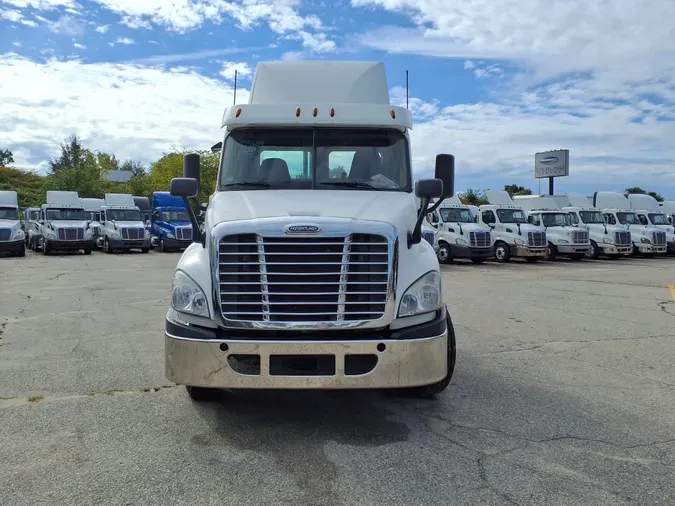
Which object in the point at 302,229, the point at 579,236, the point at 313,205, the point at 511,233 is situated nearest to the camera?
the point at 302,229

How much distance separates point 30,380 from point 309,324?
3.21 metres

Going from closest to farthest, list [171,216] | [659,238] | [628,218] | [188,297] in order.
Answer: [188,297] → [659,238] → [628,218] → [171,216]

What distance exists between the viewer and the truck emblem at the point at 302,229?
430 cm

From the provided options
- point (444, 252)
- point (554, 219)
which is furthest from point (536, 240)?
point (444, 252)

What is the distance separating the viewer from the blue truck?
30484 mm

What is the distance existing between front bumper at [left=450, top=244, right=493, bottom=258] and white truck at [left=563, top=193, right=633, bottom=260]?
639 centimetres

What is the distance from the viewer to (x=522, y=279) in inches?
663

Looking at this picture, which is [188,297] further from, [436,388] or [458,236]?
[458,236]

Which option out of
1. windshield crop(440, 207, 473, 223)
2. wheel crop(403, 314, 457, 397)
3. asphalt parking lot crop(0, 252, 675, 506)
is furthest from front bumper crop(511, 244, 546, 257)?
wheel crop(403, 314, 457, 397)

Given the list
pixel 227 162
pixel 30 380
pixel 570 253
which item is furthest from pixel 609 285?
pixel 30 380

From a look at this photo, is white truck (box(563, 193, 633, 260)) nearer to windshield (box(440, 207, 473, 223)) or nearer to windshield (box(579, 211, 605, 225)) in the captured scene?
windshield (box(579, 211, 605, 225))

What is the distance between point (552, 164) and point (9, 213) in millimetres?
45813

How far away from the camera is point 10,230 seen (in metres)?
25.6

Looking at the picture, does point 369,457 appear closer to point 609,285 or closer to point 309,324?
point 309,324
